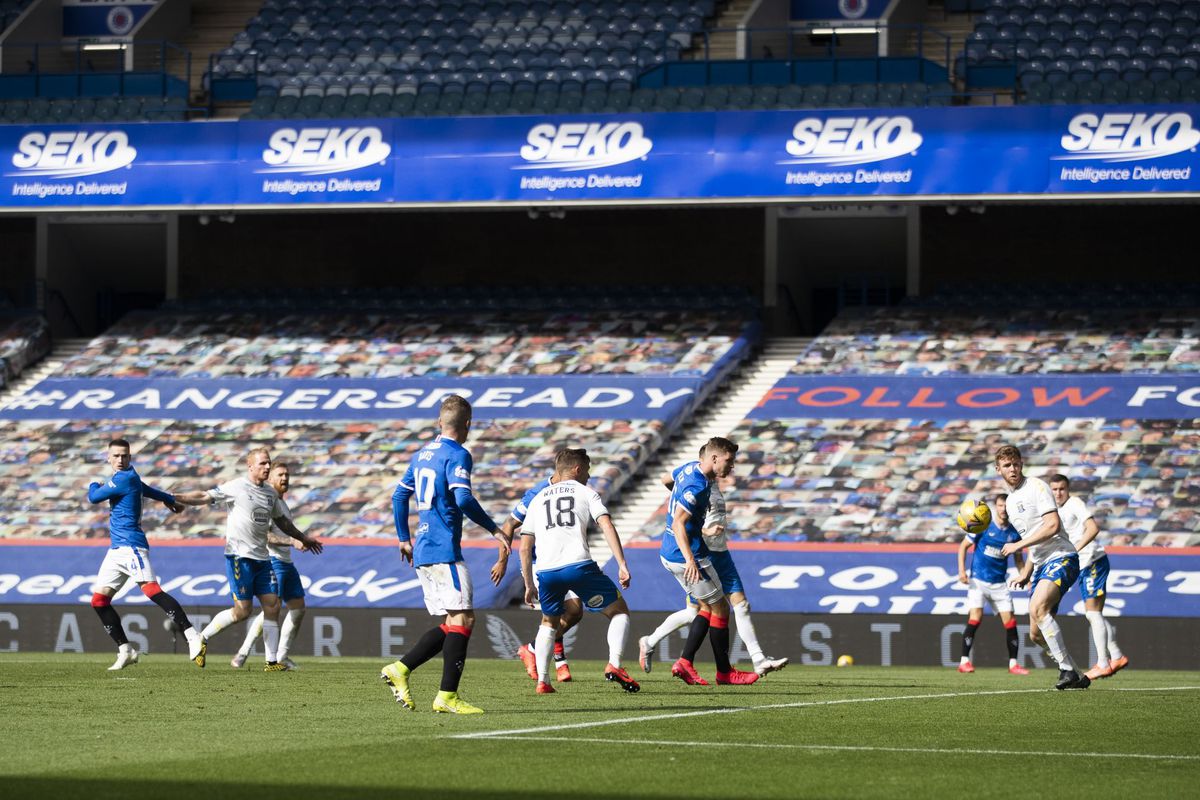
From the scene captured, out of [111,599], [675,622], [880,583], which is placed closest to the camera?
[675,622]

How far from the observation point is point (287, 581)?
18.7 m

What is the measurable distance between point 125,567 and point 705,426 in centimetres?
1480

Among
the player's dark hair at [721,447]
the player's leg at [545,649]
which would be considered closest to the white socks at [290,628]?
the player's leg at [545,649]

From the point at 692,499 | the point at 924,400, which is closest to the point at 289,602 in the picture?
the point at 692,499

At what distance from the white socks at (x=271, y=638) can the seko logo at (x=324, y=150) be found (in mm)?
15618

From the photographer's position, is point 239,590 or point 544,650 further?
point 239,590

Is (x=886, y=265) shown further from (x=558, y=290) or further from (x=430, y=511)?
(x=430, y=511)

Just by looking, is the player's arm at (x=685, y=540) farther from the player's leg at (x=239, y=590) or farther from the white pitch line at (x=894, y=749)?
the player's leg at (x=239, y=590)

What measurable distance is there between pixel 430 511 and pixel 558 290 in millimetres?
25259

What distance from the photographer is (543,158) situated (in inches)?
1257

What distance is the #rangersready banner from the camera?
102 feet

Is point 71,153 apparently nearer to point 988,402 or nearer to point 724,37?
point 724,37

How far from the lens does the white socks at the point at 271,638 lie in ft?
59.0

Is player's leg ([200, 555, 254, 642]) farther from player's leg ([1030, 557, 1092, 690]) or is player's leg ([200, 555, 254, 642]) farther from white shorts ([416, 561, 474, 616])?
player's leg ([1030, 557, 1092, 690])
